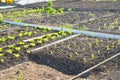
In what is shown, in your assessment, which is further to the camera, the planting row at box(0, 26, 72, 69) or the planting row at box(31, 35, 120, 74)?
the planting row at box(0, 26, 72, 69)

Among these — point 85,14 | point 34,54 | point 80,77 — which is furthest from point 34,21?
point 80,77

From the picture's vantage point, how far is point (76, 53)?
7398mm

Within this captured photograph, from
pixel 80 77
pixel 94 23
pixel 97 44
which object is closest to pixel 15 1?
pixel 94 23

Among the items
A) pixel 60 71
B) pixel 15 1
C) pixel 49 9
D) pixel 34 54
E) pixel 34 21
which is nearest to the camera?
pixel 60 71

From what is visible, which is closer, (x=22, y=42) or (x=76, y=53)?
(x=76, y=53)

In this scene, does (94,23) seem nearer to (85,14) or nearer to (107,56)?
(85,14)

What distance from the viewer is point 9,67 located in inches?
272

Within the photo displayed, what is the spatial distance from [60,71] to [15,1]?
13585 millimetres

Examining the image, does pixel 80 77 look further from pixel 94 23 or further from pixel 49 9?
pixel 49 9

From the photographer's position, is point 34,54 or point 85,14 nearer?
point 34,54

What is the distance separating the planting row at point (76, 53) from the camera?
6.79m

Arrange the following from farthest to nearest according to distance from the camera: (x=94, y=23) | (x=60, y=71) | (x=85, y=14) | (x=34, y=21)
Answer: (x=85, y=14) < (x=34, y=21) < (x=94, y=23) < (x=60, y=71)

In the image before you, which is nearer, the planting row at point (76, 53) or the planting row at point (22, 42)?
the planting row at point (76, 53)

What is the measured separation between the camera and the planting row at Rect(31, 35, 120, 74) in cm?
679
